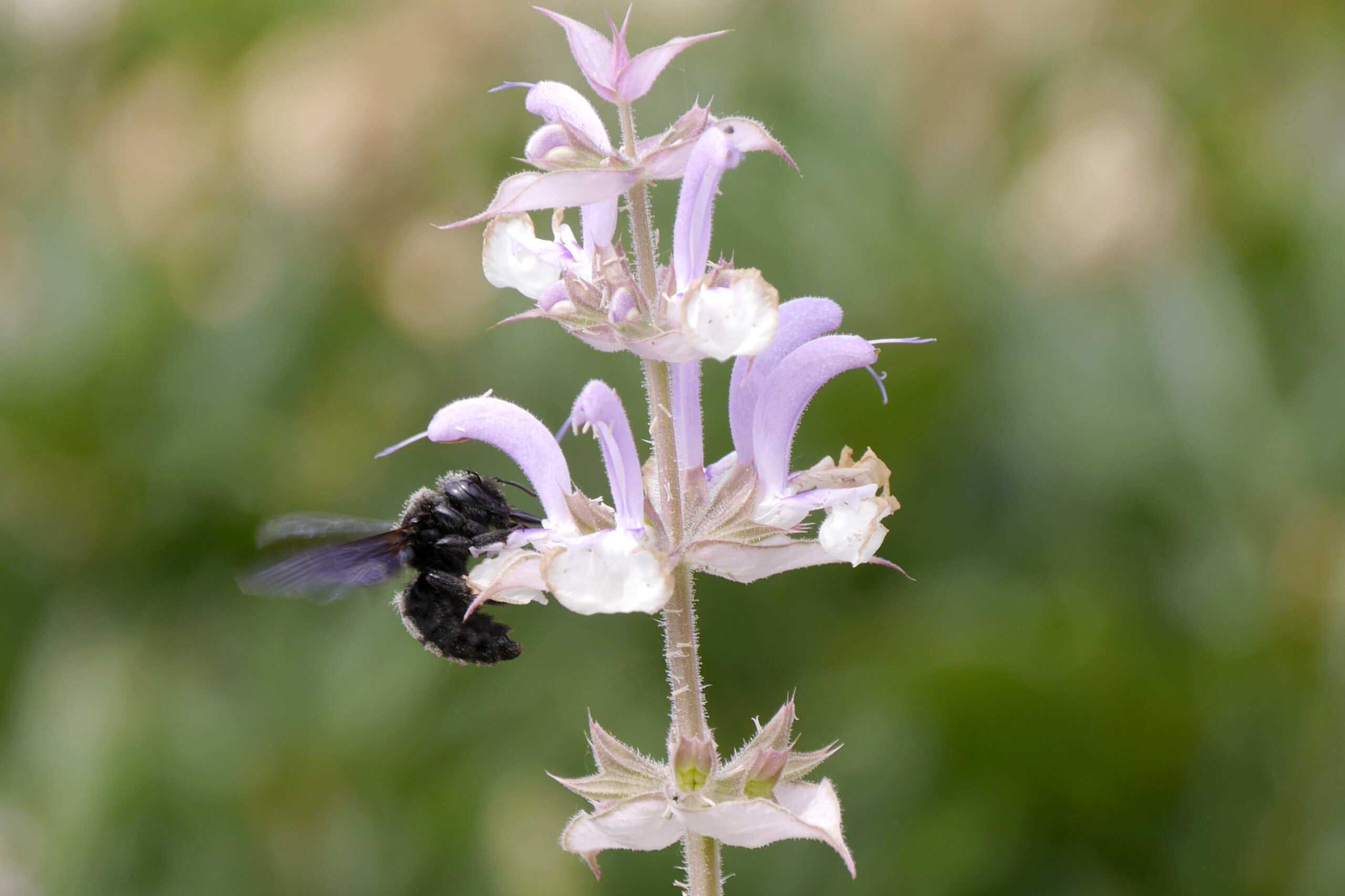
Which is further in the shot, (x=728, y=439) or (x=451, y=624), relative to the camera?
(x=728, y=439)

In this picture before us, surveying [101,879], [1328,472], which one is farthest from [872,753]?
[101,879]

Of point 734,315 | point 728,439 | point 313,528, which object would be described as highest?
point 734,315

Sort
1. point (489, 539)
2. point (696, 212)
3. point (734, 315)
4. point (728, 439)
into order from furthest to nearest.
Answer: point (728, 439), point (489, 539), point (696, 212), point (734, 315)

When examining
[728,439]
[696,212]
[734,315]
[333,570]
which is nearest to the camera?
[734,315]

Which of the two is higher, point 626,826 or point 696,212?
point 696,212

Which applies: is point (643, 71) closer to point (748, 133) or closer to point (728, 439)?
point (748, 133)

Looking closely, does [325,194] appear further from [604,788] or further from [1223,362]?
[604,788]

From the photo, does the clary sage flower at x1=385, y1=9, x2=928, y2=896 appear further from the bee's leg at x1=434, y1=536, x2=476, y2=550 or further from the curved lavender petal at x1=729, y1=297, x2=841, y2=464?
the bee's leg at x1=434, y1=536, x2=476, y2=550

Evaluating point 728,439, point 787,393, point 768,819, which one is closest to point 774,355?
point 787,393
